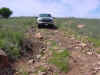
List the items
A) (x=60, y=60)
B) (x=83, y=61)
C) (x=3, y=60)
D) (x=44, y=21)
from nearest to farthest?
(x=3, y=60)
(x=60, y=60)
(x=83, y=61)
(x=44, y=21)

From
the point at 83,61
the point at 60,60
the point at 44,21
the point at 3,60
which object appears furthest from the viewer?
the point at 44,21

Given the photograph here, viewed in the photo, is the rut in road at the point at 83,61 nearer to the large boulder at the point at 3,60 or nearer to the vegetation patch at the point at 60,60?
the vegetation patch at the point at 60,60

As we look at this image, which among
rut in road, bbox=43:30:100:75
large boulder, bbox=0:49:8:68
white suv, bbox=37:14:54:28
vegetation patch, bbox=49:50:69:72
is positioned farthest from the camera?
white suv, bbox=37:14:54:28

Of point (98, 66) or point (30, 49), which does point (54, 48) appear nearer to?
point (30, 49)

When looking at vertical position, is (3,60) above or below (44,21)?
below

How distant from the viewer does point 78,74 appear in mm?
4613

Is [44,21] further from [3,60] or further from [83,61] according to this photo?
[3,60]

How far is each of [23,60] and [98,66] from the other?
271 centimetres

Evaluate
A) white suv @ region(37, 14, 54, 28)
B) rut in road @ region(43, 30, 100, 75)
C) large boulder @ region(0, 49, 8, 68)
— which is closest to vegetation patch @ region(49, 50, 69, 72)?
rut in road @ region(43, 30, 100, 75)

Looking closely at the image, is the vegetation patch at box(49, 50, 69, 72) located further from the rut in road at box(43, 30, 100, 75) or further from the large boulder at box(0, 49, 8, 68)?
the large boulder at box(0, 49, 8, 68)

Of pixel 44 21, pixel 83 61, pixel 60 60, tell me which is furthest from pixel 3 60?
pixel 44 21

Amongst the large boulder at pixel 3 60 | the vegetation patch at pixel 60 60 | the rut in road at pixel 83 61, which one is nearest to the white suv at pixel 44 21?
the rut in road at pixel 83 61

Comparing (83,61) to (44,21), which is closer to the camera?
(83,61)

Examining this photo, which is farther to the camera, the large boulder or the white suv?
the white suv
